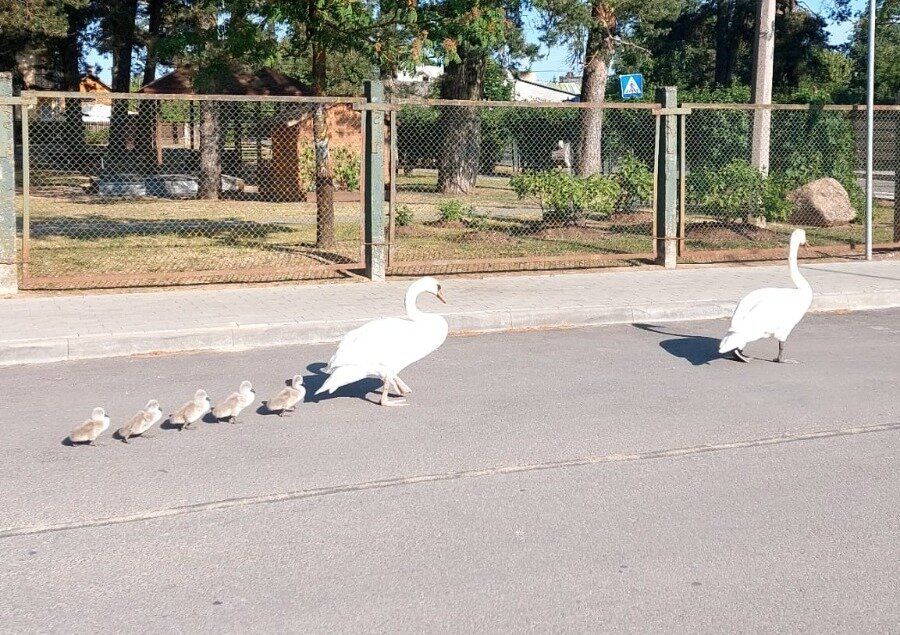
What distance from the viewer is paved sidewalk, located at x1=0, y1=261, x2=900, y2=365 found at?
31.9 ft

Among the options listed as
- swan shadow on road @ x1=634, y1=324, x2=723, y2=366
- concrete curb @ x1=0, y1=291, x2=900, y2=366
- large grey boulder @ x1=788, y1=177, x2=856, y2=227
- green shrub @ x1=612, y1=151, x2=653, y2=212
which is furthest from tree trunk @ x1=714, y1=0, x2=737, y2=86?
swan shadow on road @ x1=634, y1=324, x2=723, y2=366

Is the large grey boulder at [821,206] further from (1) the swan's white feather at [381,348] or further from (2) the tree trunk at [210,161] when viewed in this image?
(1) the swan's white feather at [381,348]

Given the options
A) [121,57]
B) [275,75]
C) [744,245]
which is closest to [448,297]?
[744,245]

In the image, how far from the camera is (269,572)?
15.6 feet

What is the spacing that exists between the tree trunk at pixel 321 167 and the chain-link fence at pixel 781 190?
4999 millimetres

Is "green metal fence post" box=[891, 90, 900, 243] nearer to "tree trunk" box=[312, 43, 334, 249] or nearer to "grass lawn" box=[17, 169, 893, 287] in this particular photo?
"grass lawn" box=[17, 169, 893, 287]

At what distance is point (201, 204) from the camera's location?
960 inches

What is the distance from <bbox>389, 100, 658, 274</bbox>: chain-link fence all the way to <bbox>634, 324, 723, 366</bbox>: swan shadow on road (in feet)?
12.6

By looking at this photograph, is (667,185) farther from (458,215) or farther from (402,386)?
(402,386)

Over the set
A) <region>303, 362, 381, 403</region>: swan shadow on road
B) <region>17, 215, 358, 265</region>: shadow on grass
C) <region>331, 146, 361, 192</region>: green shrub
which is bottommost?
<region>303, 362, 381, 403</region>: swan shadow on road

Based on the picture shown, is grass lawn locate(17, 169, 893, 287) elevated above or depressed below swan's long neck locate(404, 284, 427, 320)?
above

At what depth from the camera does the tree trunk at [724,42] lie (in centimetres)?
5331

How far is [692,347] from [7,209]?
739cm

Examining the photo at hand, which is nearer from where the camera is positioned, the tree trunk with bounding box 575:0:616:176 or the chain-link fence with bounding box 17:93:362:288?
the chain-link fence with bounding box 17:93:362:288
